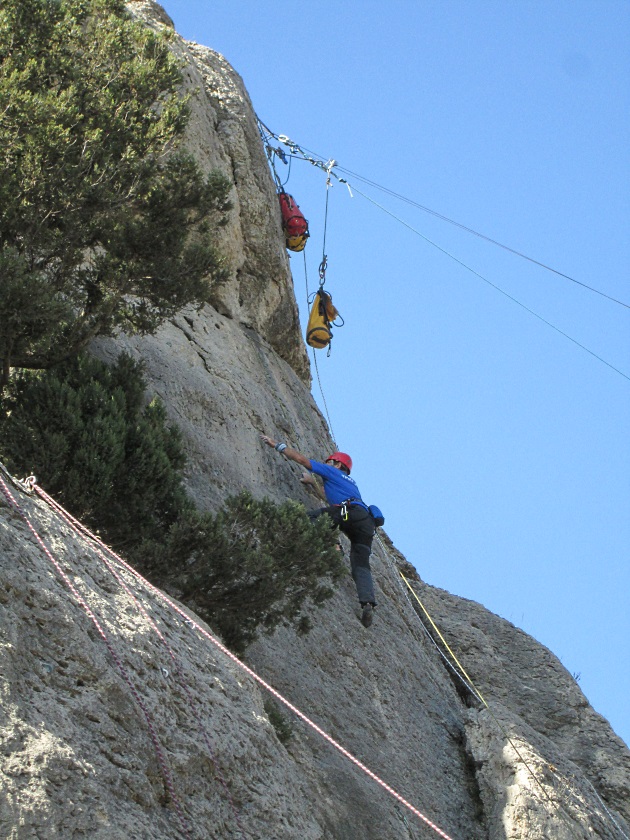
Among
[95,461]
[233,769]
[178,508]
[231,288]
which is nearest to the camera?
[233,769]

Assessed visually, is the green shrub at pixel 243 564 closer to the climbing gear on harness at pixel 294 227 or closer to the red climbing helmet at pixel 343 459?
the red climbing helmet at pixel 343 459

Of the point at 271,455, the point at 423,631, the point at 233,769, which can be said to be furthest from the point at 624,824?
the point at 233,769

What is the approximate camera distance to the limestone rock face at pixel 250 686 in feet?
17.9

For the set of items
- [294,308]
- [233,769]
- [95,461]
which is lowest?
[233,769]

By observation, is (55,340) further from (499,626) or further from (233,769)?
(499,626)

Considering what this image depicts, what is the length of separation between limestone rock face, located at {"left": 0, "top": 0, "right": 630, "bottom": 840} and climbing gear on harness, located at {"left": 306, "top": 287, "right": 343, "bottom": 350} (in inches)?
53.1

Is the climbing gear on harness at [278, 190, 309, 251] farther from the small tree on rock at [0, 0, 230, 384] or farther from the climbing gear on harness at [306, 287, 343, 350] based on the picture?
the small tree on rock at [0, 0, 230, 384]

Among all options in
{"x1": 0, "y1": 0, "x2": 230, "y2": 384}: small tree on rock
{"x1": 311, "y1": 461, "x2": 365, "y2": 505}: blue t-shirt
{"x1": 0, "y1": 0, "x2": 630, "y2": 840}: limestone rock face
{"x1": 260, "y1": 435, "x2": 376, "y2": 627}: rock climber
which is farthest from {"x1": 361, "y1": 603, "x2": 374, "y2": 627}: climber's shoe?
{"x1": 0, "y1": 0, "x2": 230, "y2": 384}: small tree on rock

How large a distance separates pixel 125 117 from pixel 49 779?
695 cm

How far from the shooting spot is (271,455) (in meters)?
12.7

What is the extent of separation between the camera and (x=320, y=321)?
59.0 feet

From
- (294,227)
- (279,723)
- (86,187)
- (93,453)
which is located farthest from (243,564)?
(294,227)

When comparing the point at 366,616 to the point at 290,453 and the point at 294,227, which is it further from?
the point at 294,227

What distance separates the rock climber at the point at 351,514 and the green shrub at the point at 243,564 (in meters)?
1.81
